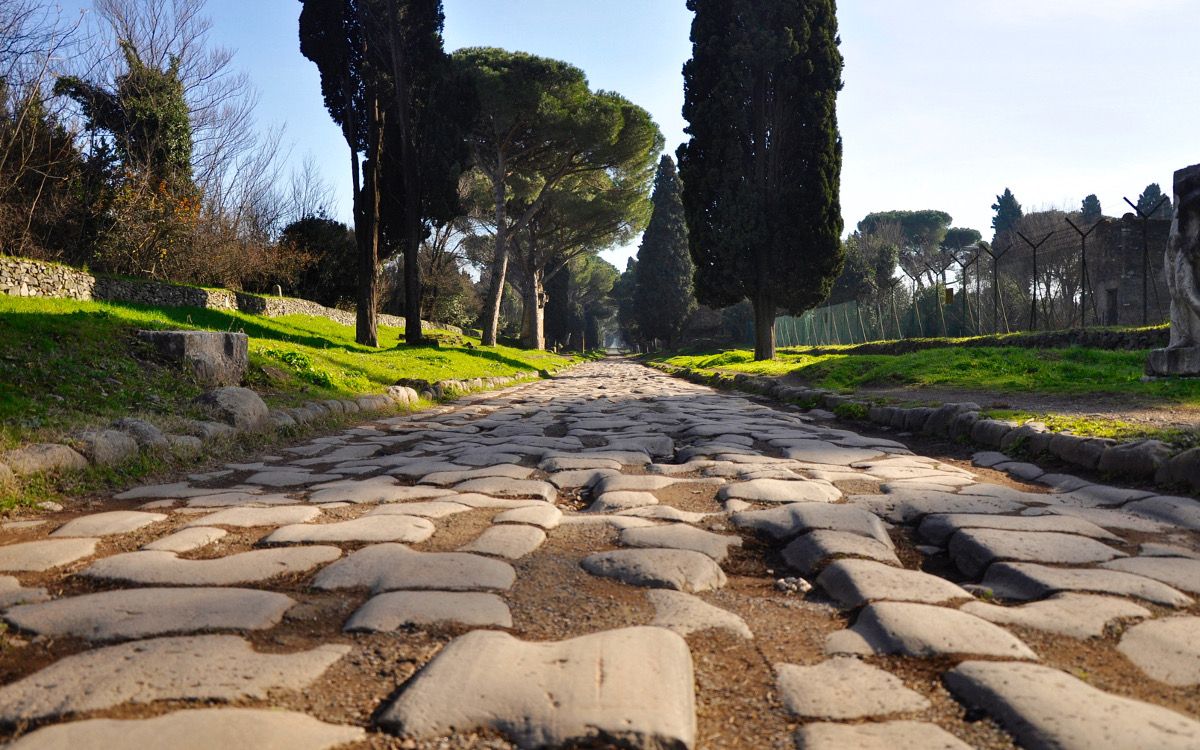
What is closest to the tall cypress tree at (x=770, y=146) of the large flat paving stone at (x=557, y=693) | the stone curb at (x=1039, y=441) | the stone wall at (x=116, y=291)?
the stone curb at (x=1039, y=441)

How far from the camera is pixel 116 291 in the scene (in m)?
13.2

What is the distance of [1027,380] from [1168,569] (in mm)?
6364

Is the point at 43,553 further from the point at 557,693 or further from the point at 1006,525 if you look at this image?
the point at 1006,525

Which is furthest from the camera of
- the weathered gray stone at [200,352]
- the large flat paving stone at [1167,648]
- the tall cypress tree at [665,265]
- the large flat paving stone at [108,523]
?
the tall cypress tree at [665,265]

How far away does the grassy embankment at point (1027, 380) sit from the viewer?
477 cm

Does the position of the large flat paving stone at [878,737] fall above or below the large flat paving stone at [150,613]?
below

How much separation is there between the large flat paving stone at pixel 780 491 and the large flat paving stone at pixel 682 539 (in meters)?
0.61

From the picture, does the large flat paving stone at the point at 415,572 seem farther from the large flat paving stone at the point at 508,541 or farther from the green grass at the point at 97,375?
the green grass at the point at 97,375

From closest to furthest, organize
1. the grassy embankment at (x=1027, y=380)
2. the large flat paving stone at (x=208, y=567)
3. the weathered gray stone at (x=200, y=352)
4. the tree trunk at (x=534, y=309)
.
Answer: the large flat paving stone at (x=208, y=567), the grassy embankment at (x=1027, y=380), the weathered gray stone at (x=200, y=352), the tree trunk at (x=534, y=309)

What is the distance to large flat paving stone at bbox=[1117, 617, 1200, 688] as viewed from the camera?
1517mm

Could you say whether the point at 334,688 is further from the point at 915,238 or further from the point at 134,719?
the point at 915,238

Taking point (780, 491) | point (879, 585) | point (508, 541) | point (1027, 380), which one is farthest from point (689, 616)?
point (1027, 380)

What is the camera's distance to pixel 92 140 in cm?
1483

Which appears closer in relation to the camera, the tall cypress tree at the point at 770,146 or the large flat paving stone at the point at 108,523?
the large flat paving stone at the point at 108,523
